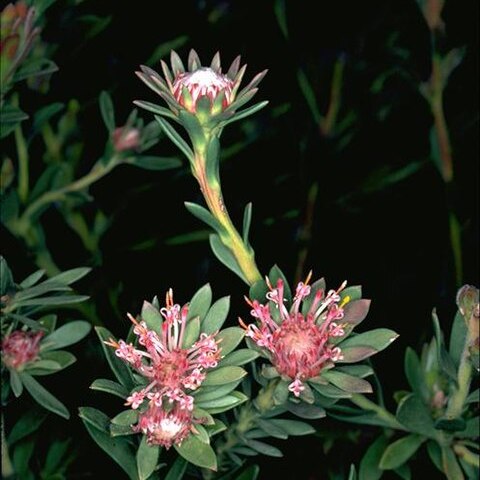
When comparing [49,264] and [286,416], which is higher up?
[49,264]

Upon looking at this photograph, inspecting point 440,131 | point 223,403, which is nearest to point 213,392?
point 223,403

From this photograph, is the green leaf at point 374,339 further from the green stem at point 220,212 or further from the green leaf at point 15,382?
the green leaf at point 15,382

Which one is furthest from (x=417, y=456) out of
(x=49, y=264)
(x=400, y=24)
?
(x=400, y=24)

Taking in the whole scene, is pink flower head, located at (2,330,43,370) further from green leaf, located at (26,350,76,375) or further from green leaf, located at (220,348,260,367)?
green leaf, located at (220,348,260,367)

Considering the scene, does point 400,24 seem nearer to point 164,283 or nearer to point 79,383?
point 164,283

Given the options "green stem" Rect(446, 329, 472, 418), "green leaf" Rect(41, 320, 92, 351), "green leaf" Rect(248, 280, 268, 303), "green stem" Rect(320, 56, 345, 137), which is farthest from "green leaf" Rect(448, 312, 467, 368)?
"green stem" Rect(320, 56, 345, 137)

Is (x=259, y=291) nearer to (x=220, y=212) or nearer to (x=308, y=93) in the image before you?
(x=220, y=212)

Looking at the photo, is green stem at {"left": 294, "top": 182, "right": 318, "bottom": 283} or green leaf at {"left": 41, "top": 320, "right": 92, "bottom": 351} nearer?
green leaf at {"left": 41, "top": 320, "right": 92, "bottom": 351}

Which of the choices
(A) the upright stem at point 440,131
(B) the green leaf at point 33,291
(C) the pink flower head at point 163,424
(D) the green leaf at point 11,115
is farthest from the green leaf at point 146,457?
(A) the upright stem at point 440,131
